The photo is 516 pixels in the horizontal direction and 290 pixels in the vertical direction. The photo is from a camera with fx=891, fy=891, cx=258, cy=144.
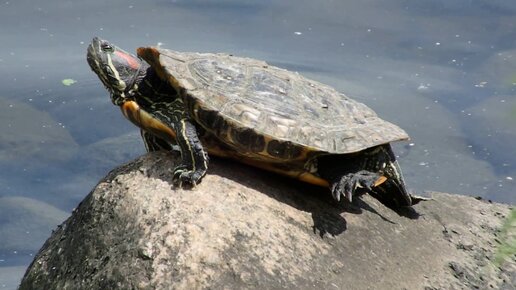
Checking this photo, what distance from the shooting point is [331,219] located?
375cm

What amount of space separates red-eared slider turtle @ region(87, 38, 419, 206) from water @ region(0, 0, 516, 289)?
2.23 meters

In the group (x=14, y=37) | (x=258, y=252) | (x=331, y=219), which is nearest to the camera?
(x=258, y=252)

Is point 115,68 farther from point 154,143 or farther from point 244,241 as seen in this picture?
point 244,241

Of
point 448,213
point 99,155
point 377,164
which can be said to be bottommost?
point 99,155

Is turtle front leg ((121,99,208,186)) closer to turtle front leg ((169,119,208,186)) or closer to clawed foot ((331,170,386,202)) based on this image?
turtle front leg ((169,119,208,186))

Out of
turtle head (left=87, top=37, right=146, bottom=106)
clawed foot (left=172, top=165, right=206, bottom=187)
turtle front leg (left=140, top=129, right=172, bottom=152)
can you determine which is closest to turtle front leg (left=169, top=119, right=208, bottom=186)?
clawed foot (left=172, top=165, right=206, bottom=187)

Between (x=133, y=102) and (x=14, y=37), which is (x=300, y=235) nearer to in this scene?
(x=133, y=102)

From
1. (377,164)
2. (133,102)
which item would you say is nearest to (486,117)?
(377,164)

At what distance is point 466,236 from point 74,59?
4.62 meters

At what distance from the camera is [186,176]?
3.53 meters

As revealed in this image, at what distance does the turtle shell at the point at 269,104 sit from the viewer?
377cm

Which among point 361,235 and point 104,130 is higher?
point 361,235

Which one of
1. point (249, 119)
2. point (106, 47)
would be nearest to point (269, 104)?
point (249, 119)

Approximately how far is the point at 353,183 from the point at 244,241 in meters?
0.72
